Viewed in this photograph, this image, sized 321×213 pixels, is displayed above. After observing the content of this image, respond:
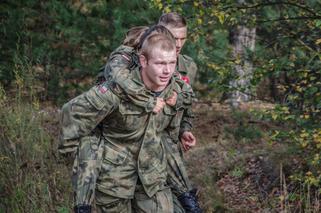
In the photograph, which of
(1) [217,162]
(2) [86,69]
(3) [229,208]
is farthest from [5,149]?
(2) [86,69]

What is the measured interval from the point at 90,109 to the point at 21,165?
8.31ft

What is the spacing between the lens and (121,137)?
4320mm

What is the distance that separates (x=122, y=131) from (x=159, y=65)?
1.70ft

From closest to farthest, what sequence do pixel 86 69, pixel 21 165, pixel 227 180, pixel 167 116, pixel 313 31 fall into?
pixel 167 116 → pixel 21 165 → pixel 313 31 → pixel 227 180 → pixel 86 69

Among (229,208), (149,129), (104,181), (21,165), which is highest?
(149,129)

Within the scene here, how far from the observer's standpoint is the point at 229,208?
7363mm

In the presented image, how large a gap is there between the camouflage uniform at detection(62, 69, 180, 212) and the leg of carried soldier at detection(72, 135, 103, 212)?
0.03 meters

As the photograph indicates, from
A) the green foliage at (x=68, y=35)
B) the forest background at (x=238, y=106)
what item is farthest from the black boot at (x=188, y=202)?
the green foliage at (x=68, y=35)

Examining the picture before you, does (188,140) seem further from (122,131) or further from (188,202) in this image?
(122,131)

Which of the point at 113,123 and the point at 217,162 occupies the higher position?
the point at 113,123

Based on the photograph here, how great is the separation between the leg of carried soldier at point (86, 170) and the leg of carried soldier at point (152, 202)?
349 mm

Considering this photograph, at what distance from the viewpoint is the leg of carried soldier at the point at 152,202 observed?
436cm

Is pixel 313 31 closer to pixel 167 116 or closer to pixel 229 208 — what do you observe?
pixel 229 208

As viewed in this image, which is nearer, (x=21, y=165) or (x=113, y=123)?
(x=113, y=123)
